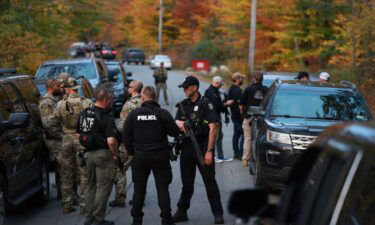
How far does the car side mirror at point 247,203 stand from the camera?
3.61m

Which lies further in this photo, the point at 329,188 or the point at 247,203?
the point at 247,203

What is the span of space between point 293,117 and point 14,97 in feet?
13.7

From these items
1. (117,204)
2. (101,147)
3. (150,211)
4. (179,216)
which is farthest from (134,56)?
(101,147)

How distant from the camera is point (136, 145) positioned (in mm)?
8078

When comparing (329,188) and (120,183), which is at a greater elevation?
(329,188)

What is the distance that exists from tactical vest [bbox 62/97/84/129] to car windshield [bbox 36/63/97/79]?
911 cm

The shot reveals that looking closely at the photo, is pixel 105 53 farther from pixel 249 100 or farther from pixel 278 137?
pixel 278 137

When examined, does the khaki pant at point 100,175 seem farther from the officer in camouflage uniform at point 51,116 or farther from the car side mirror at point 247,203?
the car side mirror at point 247,203

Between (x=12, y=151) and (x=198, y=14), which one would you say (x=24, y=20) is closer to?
(x=12, y=151)

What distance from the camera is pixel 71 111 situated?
29.9 feet

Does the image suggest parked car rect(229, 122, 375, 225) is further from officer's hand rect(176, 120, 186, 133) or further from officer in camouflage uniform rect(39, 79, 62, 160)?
officer in camouflage uniform rect(39, 79, 62, 160)

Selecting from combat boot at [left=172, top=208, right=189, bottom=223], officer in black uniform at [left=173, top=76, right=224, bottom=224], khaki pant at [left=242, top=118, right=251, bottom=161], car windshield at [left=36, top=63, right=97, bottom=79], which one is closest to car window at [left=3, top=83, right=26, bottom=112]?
officer in black uniform at [left=173, top=76, right=224, bottom=224]

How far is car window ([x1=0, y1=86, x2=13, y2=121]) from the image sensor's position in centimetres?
830

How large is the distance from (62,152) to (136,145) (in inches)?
67.0
